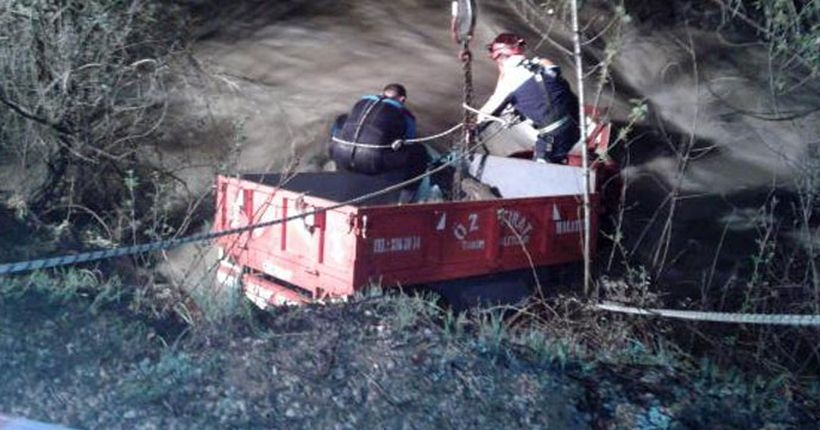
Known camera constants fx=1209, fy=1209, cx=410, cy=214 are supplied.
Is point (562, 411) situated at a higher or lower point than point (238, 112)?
lower

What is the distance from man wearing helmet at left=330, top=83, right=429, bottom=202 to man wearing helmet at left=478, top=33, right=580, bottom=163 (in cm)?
69

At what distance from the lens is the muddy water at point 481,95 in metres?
12.2

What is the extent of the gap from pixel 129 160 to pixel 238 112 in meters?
4.50

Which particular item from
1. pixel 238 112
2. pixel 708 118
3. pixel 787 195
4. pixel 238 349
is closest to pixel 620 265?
pixel 787 195

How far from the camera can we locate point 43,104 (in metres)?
8.94

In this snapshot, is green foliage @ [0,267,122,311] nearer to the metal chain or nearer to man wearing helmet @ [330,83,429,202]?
man wearing helmet @ [330,83,429,202]

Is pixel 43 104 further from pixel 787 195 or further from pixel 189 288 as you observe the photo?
pixel 787 195

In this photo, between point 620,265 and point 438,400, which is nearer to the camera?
point 438,400

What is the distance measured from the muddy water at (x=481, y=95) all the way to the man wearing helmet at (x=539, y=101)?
0.43 m

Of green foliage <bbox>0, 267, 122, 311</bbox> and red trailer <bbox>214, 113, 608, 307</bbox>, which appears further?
red trailer <bbox>214, 113, 608, 307</bbox>

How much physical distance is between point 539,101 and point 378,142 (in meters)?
1.48

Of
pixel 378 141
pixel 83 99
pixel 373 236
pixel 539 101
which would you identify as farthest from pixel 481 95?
pixel 373 236

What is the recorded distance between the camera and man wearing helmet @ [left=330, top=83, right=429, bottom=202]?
9.26m

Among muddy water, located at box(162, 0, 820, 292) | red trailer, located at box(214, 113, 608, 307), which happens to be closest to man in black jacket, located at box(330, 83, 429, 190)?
red trailer, located at box(214, 113, 608, 307)
